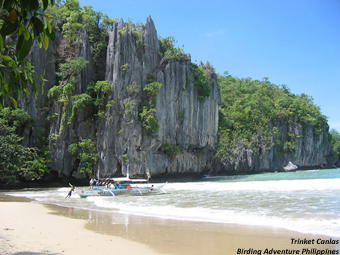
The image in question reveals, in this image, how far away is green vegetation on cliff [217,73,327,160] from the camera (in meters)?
49.0

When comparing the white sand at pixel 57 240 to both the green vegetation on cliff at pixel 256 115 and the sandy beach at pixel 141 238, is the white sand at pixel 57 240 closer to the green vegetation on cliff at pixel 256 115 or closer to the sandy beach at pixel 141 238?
the sandy beach at pixel 141 238

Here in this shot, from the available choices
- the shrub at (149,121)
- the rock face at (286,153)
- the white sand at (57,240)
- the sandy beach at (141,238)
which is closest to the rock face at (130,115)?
the shrub at (149,121)

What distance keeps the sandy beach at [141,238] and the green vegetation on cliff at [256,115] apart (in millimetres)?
35582

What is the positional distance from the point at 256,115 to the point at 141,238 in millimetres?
46964

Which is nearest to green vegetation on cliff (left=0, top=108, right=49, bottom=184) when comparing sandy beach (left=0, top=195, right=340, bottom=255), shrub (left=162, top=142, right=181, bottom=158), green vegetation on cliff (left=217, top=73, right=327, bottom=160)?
shrub (left=162, top=142, right=181, bottom=158)

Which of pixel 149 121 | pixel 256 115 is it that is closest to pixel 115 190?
pixel 149 121

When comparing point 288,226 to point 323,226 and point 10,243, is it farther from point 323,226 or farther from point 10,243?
point 10,243

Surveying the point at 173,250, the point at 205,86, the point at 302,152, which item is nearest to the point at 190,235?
the point at 173,250

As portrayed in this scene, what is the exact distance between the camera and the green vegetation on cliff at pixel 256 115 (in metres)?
49.0

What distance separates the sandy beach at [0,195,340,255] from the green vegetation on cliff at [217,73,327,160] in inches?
1401

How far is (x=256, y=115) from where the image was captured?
52375 mm

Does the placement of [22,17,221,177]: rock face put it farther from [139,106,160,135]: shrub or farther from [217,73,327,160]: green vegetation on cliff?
[217,73,327,160]: green vegetation on cliff

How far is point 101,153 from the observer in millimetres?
31891

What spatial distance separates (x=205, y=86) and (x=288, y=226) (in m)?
30.9
